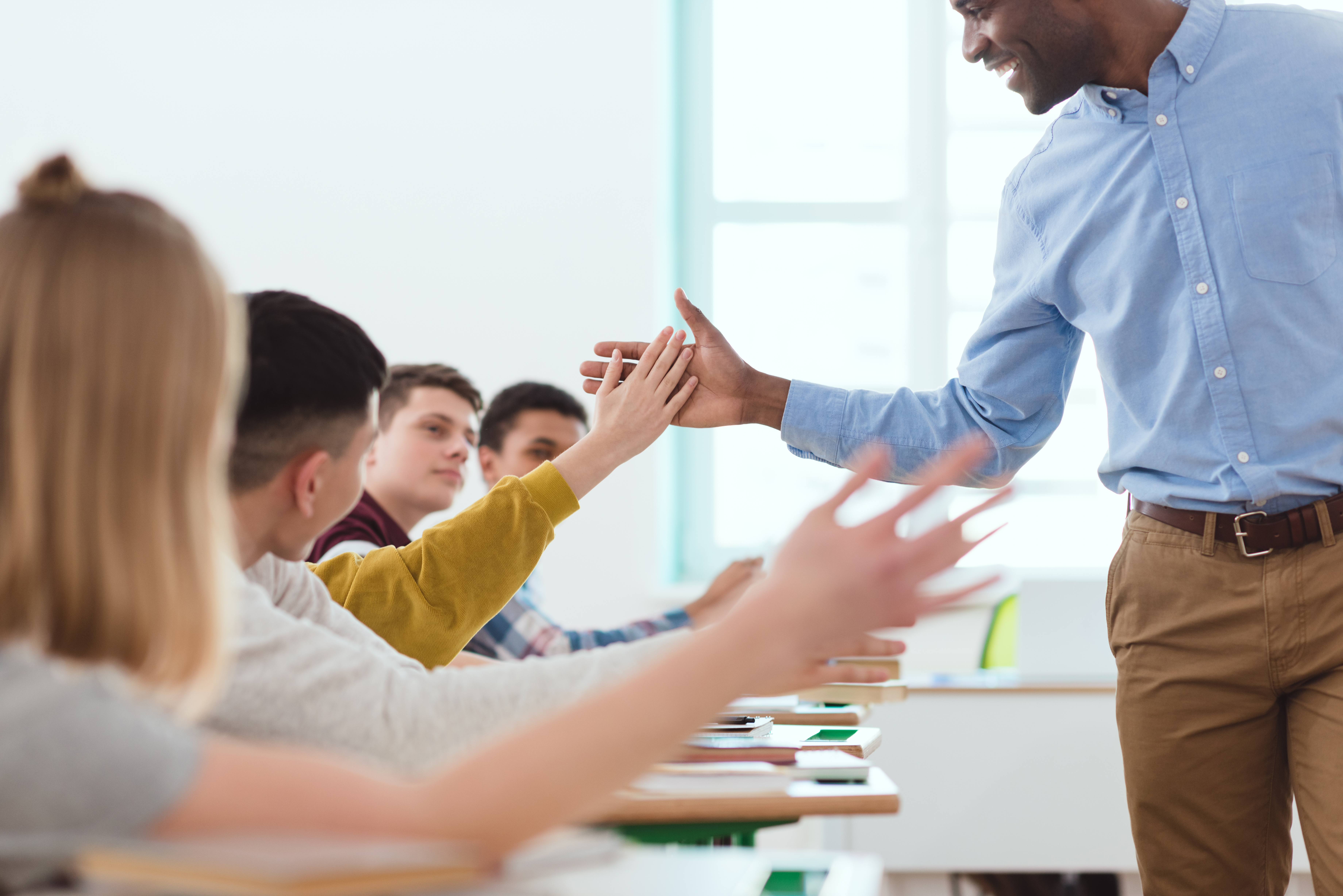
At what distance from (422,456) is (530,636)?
55 centimetres

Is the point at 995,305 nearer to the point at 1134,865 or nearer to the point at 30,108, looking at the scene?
the point at 1134,865

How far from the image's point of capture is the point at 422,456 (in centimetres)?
254

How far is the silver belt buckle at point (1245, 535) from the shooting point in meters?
1.34

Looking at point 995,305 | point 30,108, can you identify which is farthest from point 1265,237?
point 30,108

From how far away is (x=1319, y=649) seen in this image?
4.32 feet

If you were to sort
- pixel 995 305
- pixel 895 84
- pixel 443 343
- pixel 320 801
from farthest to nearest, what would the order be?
1. pixel 895 84
2. pixel 443 343
3. pixel 995 305
4. pixel 320 801

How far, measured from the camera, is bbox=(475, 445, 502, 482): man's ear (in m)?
2.81

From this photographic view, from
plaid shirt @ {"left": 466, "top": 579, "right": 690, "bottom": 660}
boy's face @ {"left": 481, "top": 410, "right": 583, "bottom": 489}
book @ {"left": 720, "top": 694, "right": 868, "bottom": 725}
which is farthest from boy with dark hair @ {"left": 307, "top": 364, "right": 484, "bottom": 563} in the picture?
book @ {"left": 720, "top": 694, "right": 868, "bottom": 725}

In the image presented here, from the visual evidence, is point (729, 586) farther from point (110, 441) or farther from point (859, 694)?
point (110, 441)

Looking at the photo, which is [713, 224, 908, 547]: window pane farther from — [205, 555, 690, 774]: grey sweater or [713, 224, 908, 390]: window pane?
[205, 555, 690, 774]: grey sweater

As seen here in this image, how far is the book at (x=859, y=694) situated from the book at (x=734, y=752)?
0.51 metres

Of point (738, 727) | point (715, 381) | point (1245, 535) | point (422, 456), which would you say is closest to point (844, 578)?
point (738, 727)

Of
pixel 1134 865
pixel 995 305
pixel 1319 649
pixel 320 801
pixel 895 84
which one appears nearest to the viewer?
pixel 320 801

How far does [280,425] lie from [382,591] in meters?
0.40
